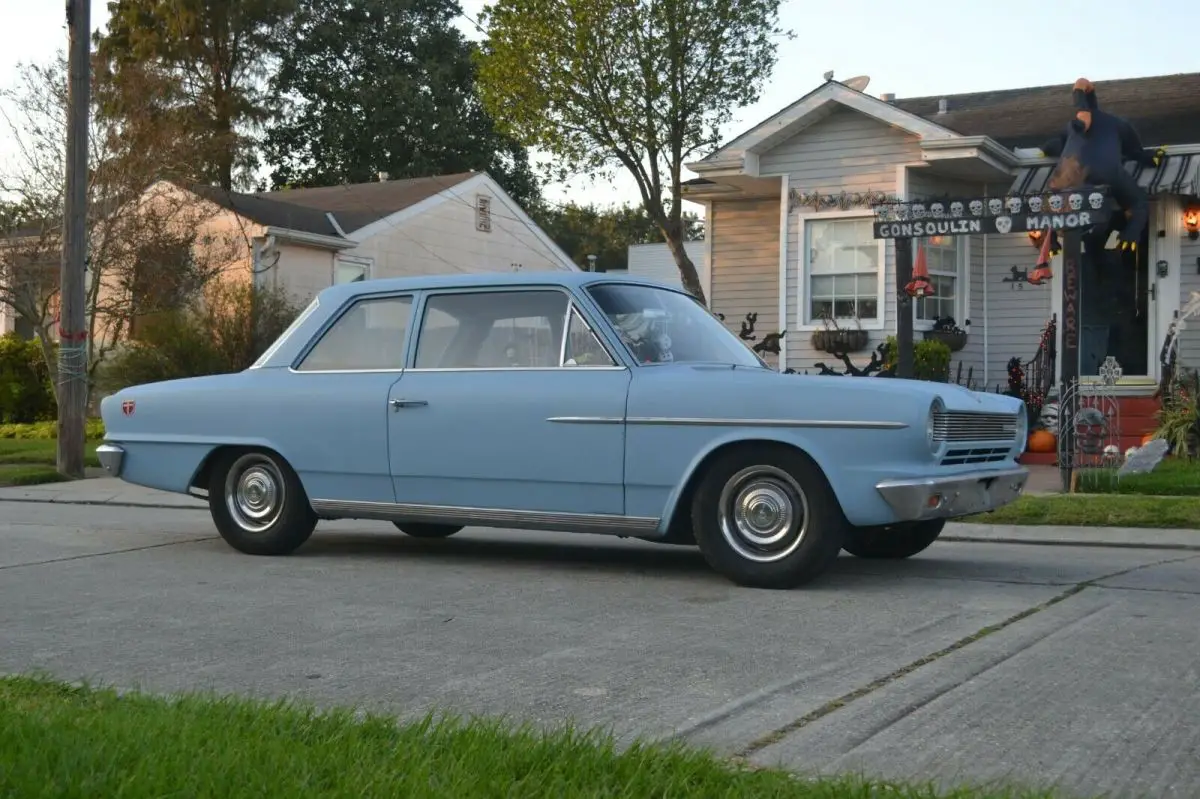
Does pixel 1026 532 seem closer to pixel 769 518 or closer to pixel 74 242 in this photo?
pixel 769 518

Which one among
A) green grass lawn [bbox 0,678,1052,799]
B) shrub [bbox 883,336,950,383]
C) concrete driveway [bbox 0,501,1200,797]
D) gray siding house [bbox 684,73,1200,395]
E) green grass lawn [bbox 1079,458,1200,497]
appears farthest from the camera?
gray siding house [bbox 684,73,1200,395]

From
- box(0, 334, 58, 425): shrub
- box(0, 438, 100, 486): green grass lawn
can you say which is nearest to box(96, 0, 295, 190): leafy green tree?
box(0, 334, 58, 425): shrub

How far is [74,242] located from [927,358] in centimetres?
1008

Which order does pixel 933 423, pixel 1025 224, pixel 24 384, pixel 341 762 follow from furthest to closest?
pixel 24 384
pixel 1025 224
pixel 933 423
pixel 341 762

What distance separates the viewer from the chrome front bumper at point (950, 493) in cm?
670

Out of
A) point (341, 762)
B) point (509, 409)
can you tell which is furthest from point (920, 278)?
point (341, 762)

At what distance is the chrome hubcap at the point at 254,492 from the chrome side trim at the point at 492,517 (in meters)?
0.33

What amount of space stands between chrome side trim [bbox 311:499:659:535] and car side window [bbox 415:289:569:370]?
83cm

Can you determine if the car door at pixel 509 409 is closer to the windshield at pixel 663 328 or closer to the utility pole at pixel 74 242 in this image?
the windshield at pixel 663 328

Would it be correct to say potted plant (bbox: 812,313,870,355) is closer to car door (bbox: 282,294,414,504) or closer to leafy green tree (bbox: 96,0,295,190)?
car door (bbox: 282,294,414,504)

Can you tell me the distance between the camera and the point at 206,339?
73.9 feet

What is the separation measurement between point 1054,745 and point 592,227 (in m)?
66.9

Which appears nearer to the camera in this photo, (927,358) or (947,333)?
(927,358)

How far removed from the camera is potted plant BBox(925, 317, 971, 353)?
18.2 m
